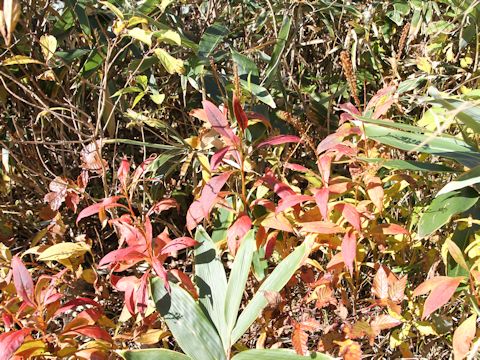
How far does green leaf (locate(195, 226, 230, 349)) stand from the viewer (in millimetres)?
1229

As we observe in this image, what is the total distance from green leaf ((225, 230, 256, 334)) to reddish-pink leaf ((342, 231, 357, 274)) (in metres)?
0.18

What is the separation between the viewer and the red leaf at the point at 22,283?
119 centimetres

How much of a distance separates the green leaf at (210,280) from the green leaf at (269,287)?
0.14 ft

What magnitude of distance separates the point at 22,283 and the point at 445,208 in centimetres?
82

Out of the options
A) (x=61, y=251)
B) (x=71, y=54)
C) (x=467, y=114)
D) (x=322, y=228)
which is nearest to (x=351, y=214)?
(x=322, y=228)

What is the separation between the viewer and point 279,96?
68.9 inches

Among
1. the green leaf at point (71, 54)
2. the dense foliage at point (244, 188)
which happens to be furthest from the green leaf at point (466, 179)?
the green leaf at point (71, 54)

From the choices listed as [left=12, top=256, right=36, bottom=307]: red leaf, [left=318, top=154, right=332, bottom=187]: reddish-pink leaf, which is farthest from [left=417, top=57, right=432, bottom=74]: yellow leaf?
[left=12, top=256, right=36, bottom=307]: red leaf

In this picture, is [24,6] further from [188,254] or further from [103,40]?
[188,254]

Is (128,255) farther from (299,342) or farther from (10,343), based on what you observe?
(299,342)

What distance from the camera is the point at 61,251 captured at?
1.37 m

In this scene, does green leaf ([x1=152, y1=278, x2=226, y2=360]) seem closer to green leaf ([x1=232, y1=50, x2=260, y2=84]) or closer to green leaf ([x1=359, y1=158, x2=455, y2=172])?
green leaf ([x1=359, y1=158, x2=455, y2=172])

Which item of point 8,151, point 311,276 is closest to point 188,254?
point 311,276

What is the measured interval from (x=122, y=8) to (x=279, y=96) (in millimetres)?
509
